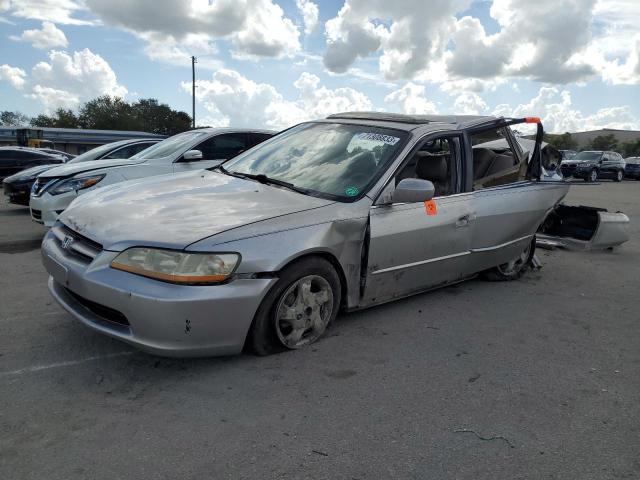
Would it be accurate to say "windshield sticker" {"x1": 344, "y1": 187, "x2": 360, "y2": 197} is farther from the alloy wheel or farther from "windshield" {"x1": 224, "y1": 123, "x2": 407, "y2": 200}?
the alloy wheel

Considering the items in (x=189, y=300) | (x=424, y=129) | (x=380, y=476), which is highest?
(x=424, y=129)

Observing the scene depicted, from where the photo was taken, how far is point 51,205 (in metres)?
6.35

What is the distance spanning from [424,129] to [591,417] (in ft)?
7.86

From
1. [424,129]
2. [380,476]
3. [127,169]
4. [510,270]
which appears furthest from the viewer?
[127,169]

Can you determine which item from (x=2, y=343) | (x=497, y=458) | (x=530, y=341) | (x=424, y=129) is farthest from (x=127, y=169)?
(x=497, y=458)

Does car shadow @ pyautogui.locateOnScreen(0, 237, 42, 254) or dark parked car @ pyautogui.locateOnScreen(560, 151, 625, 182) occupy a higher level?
dark parked car @ pyautogui.locateOnScreen(560, 151, 625, 182)

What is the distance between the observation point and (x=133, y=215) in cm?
322

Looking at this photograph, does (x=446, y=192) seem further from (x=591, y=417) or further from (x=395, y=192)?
(x=591, y=417)

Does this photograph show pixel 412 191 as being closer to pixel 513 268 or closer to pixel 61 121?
pixel 513 268

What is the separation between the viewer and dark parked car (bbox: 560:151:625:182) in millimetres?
27016

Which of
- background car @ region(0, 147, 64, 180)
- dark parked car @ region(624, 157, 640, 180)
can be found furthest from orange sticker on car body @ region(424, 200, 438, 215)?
dark parked car @ region(624, 157, 640, 180)

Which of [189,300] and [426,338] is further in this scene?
[426,338]

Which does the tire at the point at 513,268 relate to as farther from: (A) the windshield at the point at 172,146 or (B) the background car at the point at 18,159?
(B) the background car at the point at 18,159

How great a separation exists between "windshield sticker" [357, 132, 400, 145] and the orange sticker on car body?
0.54 metres
